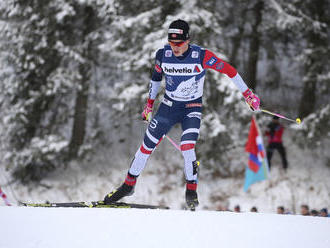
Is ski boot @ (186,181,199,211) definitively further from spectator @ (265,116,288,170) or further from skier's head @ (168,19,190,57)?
spectator @ (265,116,288,170)

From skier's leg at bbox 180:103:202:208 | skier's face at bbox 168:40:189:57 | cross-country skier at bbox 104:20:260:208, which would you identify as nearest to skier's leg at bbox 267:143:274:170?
cross-country skier at bbox 104:20:260:208

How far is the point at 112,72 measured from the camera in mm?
13719

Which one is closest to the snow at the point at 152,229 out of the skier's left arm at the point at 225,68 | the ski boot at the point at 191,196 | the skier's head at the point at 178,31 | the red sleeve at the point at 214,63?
the ski boot at the point at 191,196

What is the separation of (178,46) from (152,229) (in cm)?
220

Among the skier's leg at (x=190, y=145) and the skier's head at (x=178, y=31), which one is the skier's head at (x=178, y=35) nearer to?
the skier's head at (x=178, y=31)

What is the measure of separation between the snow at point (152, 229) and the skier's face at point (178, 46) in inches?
77.0

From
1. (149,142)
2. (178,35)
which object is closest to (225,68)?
(178,35)

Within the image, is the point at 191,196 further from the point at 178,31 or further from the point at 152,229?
the point at 178,31

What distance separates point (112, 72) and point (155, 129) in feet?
29.3

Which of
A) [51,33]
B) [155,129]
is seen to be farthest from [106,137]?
[155,129]

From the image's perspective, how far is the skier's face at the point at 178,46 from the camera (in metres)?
4.82

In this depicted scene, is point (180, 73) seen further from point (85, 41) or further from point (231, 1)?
point (231, 1)

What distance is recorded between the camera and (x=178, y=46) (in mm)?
4863

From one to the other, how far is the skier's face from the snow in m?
1.96
